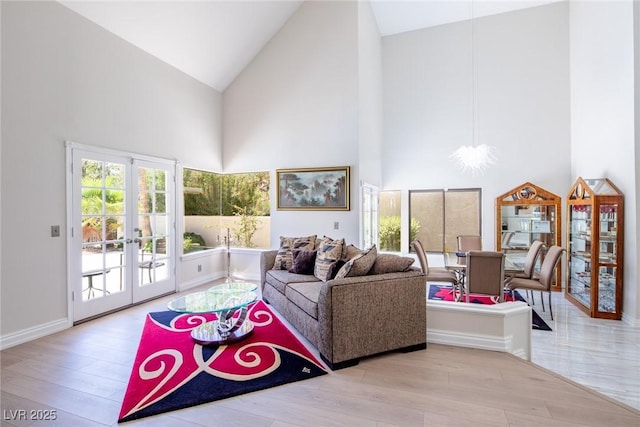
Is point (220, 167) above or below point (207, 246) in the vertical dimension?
above

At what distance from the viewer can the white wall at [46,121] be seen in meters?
3.08

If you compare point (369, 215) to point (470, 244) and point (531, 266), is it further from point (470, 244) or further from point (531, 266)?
point (531, 266)

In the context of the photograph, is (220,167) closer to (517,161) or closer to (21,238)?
(21,238)

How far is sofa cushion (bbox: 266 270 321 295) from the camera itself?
3.83 m

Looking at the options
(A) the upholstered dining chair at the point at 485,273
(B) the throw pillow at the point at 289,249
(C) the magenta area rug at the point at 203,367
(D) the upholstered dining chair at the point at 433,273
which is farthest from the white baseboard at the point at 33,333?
(A) the upholstered dining chair at the point at 485,273

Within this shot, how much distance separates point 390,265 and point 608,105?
435cm

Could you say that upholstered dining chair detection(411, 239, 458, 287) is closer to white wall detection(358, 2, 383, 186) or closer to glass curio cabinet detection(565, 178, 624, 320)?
white wall detection(358, 2, 383, 186)

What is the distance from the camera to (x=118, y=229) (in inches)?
166

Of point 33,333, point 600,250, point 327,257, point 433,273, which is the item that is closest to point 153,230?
point 33,333

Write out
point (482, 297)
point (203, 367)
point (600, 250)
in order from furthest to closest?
point (482, 297), point (600, 250), point (203, 367)

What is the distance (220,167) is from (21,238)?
3414mm

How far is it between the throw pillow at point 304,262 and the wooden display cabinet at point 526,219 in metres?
4.17

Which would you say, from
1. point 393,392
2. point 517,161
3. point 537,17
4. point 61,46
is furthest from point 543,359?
point 537,17

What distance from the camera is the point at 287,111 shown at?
575 centimetres
